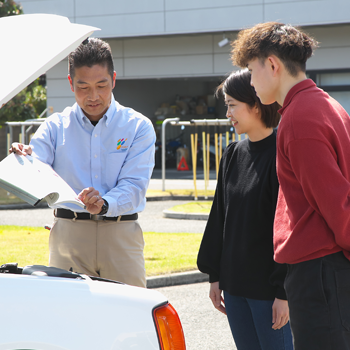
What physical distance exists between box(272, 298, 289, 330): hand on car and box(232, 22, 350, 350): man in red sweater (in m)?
0.44

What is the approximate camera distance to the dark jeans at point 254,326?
2.56 m

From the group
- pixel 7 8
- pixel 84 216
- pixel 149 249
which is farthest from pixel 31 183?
pixel 7 8

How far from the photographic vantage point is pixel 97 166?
10.6ft

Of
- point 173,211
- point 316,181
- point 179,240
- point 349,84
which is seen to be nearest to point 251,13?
point 349,84

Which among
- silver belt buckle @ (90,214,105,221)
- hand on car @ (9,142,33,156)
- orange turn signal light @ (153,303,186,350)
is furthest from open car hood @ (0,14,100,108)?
silver belt buckle @ (90,214,105,221)

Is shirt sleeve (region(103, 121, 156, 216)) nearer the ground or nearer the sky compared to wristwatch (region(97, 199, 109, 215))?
nearer the sky

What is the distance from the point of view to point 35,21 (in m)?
2.27

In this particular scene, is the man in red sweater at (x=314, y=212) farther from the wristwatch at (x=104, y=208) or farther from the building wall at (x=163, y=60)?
the building wall at (x=163, y=60)

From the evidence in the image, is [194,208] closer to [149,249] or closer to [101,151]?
[149,249]

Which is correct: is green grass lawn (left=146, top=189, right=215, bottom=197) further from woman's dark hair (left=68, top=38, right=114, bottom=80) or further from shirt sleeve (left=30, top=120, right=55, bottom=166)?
woman's dark hair (left=68, top=38, right=114, bottom=80)

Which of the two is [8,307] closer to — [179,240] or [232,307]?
[232,307]

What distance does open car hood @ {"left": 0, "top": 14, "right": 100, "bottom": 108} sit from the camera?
2.07 metres

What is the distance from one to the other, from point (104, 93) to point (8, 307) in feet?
5.45

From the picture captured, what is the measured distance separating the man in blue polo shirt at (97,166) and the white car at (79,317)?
40.9 inches
